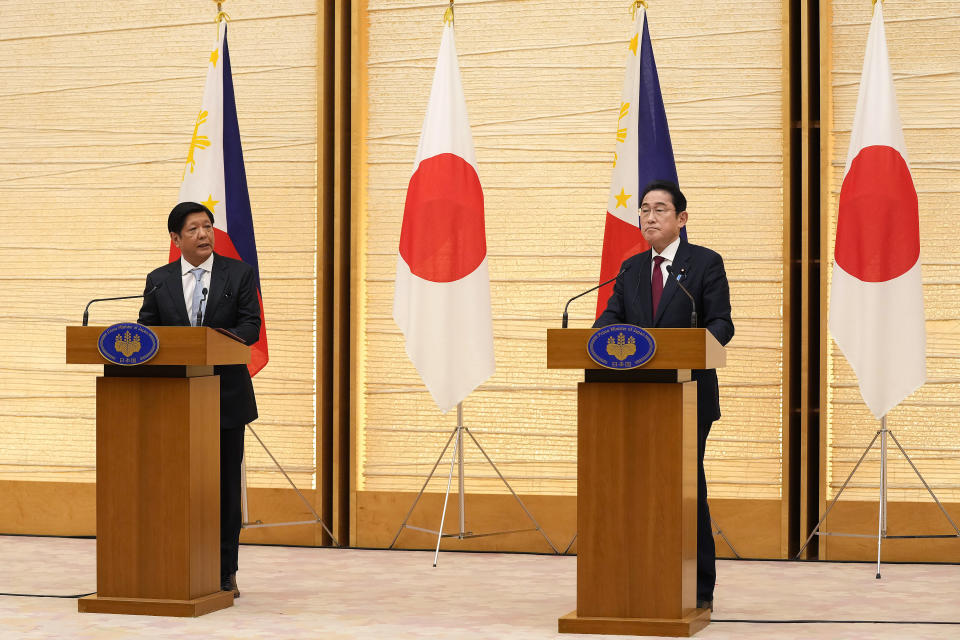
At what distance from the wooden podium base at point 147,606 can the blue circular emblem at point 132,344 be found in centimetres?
74

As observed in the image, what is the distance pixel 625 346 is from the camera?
11.2 ft

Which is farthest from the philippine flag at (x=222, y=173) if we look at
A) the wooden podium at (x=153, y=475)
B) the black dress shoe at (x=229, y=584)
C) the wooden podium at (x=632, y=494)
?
the wooden podium at (x=632, y=494)

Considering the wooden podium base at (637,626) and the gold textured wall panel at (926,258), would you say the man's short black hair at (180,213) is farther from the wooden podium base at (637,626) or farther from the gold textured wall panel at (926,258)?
the gold textured wall panel at (926,258)

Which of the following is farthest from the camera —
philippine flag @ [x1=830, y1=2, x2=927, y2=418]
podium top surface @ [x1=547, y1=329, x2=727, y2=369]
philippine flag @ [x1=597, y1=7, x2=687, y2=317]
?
philippine flag @ [x1=597, y1=7, x2=687, y2=317]

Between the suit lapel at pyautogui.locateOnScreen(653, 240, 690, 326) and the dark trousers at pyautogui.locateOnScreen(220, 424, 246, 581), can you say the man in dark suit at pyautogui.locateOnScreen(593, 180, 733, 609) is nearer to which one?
the suit lapel at pyautogui.locateOnScreen(653, 240, 690, 326)

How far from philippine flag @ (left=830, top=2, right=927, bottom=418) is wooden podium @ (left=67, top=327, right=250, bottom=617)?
2543mm

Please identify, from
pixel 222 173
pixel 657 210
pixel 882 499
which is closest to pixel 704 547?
pixel 657 210

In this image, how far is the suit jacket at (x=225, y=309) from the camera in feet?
13.8

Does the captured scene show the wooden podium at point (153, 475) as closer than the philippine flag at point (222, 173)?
Yes

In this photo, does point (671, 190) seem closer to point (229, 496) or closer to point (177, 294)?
point (177, 294)

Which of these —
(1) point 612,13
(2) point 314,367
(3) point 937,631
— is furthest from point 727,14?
(3) point 937,631

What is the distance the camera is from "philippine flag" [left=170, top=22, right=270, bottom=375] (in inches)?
213

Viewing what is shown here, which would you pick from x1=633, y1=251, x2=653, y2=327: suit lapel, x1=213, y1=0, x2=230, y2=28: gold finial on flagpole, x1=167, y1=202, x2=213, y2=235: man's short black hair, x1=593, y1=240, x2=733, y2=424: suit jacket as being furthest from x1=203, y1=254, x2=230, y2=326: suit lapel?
x1=213, y1=0, x2=230, y2=28: gold finial on flagpole

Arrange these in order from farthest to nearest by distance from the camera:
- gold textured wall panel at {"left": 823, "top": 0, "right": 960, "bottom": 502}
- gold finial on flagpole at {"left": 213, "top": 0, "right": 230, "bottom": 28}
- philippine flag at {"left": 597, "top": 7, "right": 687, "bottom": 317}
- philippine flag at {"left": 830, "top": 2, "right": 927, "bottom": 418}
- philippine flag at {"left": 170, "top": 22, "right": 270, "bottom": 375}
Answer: gold finial on flagpole at {"left": 213, "top": 0, "right": 230, "bottom": 28}
philippine flag at {"left": 170, "top": 22, "right": 270, "bottom": 375}
gold textured wall panel at {"left": 823, "top": 0, "right": 960, "bottom": 502}
philippine flag at {"left": 597, "top": 7, "right": 687, "bottom": 317}
philippine flag at {"left": 830, "top": 2, "right": 927, "bottom": 418}
